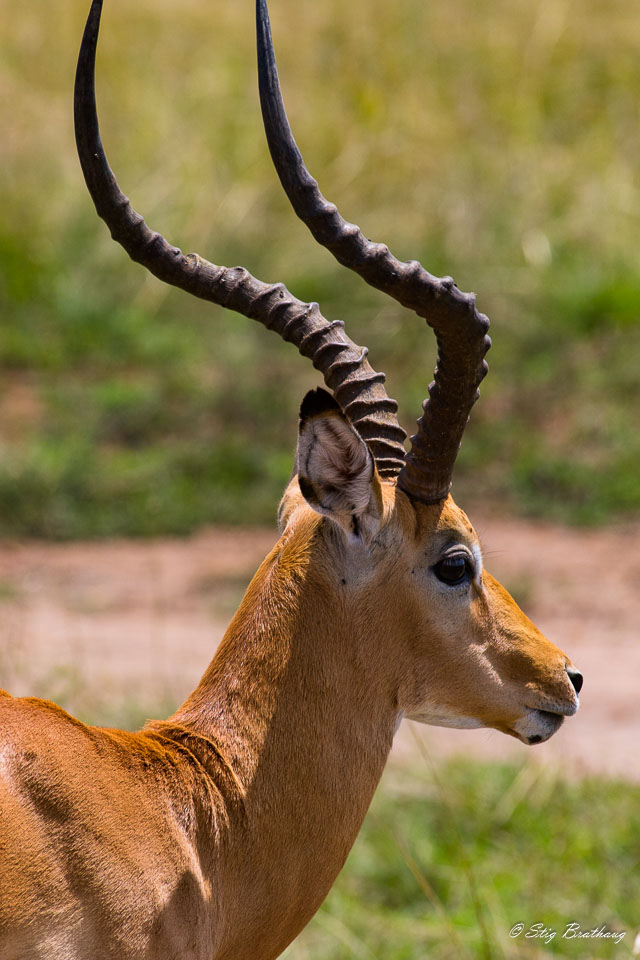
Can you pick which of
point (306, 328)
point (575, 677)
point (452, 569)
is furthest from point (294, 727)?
point (306, 328)

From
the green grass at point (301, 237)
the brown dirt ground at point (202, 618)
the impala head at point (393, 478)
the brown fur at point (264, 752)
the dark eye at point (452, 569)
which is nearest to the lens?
the brown fur at point (264, 752)

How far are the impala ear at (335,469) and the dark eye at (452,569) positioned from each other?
0.21 meters

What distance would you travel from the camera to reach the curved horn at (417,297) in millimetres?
2779

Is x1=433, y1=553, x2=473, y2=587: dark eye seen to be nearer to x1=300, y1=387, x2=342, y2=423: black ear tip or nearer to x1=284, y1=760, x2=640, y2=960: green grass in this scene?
x1=300, y1=387, x2=342, y2=423: black ear tip

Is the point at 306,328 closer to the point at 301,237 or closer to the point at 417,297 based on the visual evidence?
the point at 417,297

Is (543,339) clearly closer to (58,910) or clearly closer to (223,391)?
(223,391)

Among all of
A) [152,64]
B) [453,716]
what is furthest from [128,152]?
[453,716]

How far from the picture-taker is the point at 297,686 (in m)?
2.96

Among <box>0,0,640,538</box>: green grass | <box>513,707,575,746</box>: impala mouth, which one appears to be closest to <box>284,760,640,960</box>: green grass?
<box>513,707,575,746</box>: impala mouth

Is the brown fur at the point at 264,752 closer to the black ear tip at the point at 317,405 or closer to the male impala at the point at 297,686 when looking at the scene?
the male impala at the point at 297,686

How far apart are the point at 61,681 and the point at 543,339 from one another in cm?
585

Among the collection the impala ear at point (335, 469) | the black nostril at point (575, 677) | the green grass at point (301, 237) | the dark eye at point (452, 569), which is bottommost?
the black nostril at point (575, 677)

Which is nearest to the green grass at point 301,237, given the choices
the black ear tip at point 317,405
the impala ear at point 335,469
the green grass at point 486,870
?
the green grass at point 486,870

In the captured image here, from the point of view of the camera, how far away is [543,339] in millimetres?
10484
